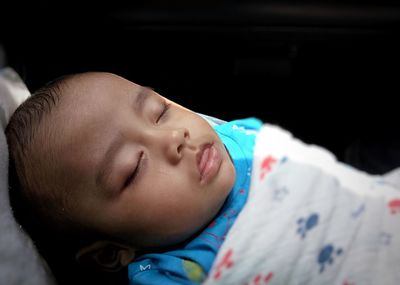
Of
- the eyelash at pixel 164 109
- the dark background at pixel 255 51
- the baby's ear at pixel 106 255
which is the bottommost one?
the baby's ear at pixel 106 255

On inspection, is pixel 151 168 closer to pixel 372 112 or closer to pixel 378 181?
pixel 378 181

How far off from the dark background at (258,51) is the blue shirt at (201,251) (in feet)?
0.29

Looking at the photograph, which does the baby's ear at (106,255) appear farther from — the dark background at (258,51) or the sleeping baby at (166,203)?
the dark background at (258,51)

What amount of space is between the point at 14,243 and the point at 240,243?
305mm

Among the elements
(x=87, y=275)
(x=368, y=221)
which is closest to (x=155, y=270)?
(x=87, y=275)

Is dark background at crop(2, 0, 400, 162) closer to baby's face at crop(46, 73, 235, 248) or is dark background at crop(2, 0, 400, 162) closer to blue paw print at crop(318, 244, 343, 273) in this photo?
baby's face at crop(46, 73, 235, 248)

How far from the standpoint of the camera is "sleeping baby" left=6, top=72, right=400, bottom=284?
662mm

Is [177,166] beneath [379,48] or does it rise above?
beneath

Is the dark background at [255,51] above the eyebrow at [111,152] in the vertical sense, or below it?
above

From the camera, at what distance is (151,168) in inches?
26.2

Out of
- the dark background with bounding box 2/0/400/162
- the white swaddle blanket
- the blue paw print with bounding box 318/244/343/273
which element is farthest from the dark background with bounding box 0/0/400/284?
the blue paw print with bounding box 318/244/343/273

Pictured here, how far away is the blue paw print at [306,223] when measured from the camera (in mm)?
688

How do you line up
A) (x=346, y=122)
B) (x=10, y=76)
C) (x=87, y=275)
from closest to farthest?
(x=87, y=275)
(x=10, y=76)
(x=346, y=122)

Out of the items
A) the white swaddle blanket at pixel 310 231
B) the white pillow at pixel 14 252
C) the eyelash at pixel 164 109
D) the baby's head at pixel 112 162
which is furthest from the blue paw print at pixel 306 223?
the white pillow at pixel 14 252
